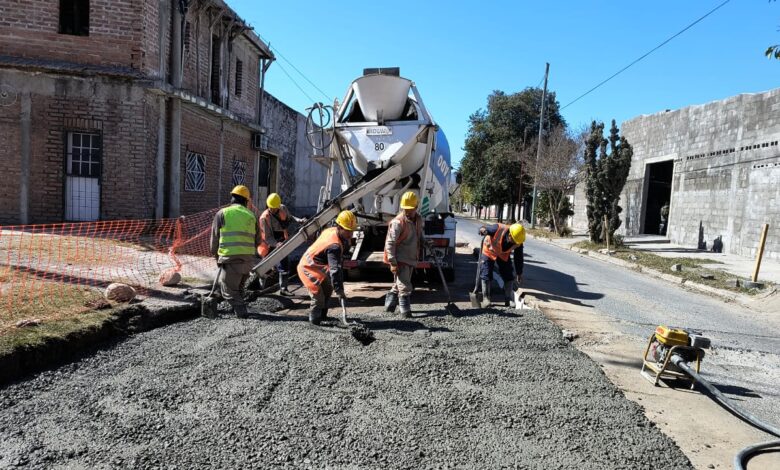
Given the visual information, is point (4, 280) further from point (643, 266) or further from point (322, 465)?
point (643, 266)

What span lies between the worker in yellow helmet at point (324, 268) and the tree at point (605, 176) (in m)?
13.9

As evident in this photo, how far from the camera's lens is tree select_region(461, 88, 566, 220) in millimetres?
36125

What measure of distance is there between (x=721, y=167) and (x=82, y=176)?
17.5 m

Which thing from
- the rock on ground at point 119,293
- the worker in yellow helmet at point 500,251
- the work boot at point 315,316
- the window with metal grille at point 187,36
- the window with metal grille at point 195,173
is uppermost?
the window with metal grille at point 187,36

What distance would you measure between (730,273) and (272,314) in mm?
10721

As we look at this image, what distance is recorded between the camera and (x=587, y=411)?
12.3 feet

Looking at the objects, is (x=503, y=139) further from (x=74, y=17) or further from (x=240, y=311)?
(x=240, y=311)

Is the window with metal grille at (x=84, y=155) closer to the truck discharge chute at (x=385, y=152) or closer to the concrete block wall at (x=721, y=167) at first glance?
the truck discharge chute at (x=385, y=152)

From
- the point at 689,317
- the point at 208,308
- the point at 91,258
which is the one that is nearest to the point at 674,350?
the point at 689,317

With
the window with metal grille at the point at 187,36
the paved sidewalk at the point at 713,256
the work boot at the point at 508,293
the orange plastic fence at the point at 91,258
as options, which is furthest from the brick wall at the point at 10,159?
the paved sidewalk at the point at 713,256

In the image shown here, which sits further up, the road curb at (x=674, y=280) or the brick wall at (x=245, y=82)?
the brick wall at (x=245, y=82)

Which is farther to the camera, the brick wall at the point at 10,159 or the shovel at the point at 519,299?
the brick wall at the point at 10,159

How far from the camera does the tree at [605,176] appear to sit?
59.8ft

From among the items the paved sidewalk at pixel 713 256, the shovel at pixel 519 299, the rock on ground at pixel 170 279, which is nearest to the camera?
the rock on ground at pixel 170 279
